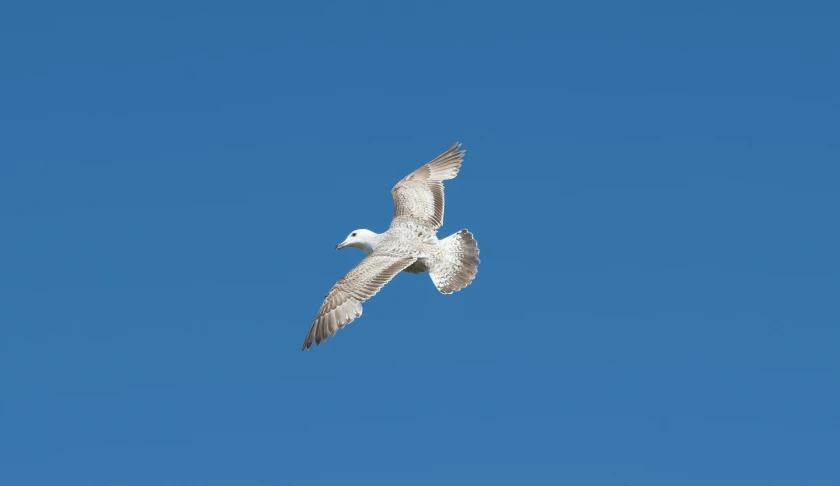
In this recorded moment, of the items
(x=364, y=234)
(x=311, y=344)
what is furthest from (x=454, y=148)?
(x=311, y=344)

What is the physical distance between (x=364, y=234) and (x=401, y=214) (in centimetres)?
138

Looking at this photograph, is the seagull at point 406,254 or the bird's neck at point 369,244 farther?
the bird's neck at point 369,244

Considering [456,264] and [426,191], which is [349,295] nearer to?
[456,264]

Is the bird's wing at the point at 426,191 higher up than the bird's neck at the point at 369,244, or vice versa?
the bird's wing at the point at 426,191

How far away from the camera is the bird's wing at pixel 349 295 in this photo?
21.1 m

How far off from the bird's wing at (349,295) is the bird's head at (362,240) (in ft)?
5.88

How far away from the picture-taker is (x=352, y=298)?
70.0 feet

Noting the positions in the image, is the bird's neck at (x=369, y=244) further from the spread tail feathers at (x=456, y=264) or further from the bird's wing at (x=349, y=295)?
the bird's wing at (x=349, y=295)

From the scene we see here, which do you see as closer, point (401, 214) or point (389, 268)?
point (389, 268)

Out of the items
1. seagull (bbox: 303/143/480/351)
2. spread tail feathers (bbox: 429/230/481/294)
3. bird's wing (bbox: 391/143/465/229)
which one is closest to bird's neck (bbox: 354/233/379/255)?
seagull (bbox: 303/143/480/351)

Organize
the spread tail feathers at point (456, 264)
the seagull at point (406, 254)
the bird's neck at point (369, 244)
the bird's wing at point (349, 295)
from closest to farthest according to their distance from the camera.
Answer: the bird's wing at point (349, 295) → the seagull at point (406, 254) → the spread tail feathers at point (456, 264) → the bird's neck at point (369, 244)

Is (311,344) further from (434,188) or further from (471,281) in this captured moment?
(434,188)

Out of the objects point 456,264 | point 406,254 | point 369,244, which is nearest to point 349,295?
point 406,254

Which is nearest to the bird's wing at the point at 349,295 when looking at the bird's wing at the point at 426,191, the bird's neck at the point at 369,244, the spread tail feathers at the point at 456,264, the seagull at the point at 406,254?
the seagull at the point at 406,254
